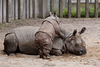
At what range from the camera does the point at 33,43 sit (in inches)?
258

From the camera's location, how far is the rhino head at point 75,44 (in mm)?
6512

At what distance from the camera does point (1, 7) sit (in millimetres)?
11930

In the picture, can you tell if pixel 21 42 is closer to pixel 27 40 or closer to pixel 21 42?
pixel 21 42

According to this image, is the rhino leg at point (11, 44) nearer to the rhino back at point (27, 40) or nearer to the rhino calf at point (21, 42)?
the rhino calf at point (21, 42)

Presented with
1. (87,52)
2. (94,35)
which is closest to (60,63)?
(87,52)

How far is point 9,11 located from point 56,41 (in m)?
5.98

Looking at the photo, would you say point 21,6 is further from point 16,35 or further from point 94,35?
point 16,35

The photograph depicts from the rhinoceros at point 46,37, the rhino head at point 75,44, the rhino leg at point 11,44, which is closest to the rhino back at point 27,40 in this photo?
the rhino leg at point 11,44

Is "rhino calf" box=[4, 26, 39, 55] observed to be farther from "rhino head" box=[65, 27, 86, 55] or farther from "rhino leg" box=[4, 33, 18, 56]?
"rhino head" box=[65, 27, 86, 55]

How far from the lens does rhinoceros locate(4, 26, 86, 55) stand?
6.50 m

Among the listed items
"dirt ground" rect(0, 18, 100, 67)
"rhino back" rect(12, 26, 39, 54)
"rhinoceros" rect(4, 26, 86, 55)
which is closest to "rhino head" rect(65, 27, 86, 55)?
"rhinoceros" rect(4, 26, 86, 55)

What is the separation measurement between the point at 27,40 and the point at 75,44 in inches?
48.7

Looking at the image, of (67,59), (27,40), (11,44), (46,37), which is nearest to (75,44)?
(67,59)

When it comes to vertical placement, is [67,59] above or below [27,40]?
below
